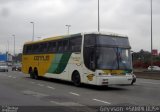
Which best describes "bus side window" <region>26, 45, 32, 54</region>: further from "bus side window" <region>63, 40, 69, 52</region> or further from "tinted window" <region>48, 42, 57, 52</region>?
"bus side window" <region>63, 40, 69, 52</region>

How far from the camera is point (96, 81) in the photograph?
22531 millimetres

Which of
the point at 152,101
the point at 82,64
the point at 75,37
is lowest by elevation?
the point at 152,101

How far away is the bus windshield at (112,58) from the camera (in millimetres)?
22734

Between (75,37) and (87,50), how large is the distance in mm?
2138

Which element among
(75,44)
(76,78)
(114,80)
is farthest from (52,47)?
(114,80)

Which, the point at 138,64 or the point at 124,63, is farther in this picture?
the point at 138,64

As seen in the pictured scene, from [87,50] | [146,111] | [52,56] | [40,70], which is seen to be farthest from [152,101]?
[40,70]

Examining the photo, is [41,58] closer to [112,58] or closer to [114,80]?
[112,58]

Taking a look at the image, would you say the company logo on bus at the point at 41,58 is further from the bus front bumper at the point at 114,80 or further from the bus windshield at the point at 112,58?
the bus front bumper at the point at 114,80

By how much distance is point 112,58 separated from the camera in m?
23.0

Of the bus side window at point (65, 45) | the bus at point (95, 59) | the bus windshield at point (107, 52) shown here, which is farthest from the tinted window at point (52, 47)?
the bus windshield at point (107, 52)

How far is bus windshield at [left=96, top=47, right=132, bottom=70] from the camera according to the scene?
74.6 ft

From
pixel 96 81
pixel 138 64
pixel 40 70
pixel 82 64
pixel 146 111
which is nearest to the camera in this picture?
pixel 146 111

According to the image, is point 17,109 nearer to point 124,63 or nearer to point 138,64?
point 124,63
